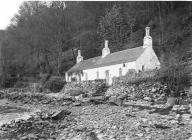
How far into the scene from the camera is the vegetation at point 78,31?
38.2 m

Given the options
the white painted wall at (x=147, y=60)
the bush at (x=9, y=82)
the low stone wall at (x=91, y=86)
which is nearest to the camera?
the white painted wall at (x=147, y=60)

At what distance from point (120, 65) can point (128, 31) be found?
48.6 feet

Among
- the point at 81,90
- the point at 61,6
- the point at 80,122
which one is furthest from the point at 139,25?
the point at 80,122

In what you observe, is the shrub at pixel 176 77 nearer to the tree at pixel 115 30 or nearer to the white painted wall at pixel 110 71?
the white painted wall at pixel 110 71

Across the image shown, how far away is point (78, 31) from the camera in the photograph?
49.6m

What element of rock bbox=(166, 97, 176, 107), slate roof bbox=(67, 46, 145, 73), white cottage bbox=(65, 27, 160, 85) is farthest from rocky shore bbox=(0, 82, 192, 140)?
slate roof bbox=(67, 46, 145, 73)

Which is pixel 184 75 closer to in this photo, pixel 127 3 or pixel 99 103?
pixel 99 103

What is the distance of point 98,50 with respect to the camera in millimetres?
48156

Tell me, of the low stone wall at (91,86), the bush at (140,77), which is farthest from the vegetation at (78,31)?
the bush at (140,77)

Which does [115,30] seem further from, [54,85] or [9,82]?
[9,82]

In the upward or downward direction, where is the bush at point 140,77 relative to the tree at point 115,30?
downward

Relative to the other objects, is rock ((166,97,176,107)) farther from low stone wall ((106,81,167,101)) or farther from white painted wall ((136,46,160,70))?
white painted wall ((136,46,160,70))

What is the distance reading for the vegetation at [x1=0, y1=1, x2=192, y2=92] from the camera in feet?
125

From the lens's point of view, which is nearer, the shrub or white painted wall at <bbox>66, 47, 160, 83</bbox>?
the shrub
